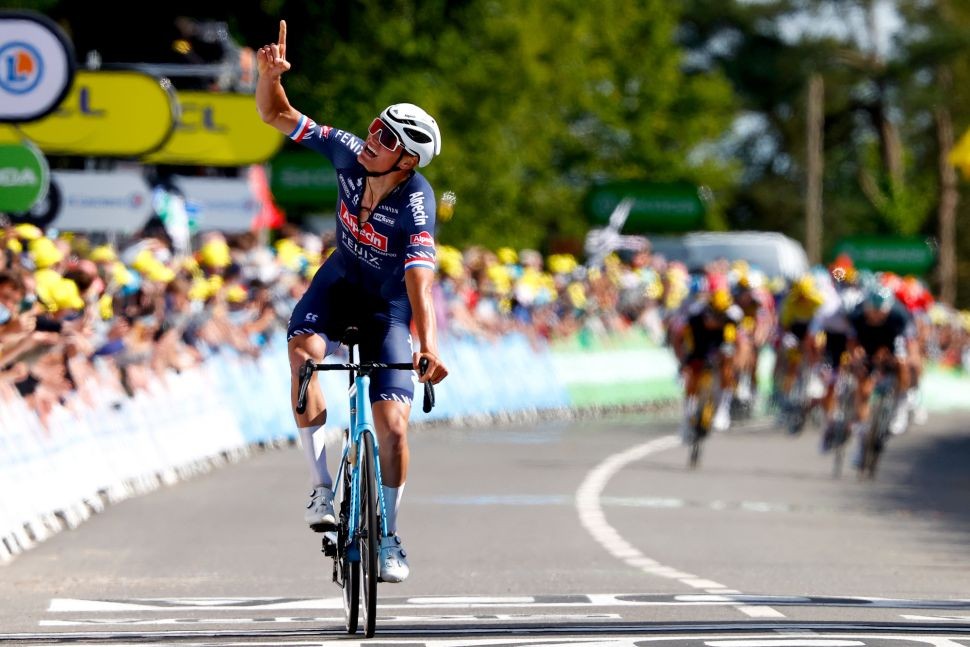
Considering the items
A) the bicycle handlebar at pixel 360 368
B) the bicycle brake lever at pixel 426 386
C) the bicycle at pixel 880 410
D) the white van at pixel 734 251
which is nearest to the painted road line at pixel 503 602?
the bicycle handlebar at pixel 360 368

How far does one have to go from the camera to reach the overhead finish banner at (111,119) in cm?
2459

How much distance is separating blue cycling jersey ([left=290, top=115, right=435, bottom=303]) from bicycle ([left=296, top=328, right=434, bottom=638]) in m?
0.32

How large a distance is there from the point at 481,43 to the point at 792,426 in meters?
31.9

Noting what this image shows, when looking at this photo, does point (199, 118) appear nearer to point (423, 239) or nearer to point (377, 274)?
point (377, 274)

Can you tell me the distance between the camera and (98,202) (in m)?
24.1

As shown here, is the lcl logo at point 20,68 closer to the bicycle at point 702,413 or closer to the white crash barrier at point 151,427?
the white crash barrier at point 151,427

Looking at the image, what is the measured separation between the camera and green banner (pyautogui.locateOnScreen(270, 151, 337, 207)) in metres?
34.6

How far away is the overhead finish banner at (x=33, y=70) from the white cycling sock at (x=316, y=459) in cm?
846

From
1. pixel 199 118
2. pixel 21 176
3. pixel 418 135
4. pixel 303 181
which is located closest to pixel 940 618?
pixel 418 135

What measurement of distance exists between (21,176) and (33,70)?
108 centimetres

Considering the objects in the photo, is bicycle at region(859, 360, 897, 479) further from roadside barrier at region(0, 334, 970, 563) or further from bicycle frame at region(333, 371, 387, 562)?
bicycle frame at region(333, 371, 387, 562)

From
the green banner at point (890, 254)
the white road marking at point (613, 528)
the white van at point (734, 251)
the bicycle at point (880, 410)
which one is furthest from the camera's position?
the green banner at point (890, 254)

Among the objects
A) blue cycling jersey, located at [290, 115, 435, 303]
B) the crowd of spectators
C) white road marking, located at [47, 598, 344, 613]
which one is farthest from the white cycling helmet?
the crowd of spectators

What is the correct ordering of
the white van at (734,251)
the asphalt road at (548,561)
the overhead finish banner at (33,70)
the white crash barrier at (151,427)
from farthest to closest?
the white van at (734,251) < the overhead finish banner at (33,70) < the white crash barrier at (151,427) < the asphalt road at (548,561)
